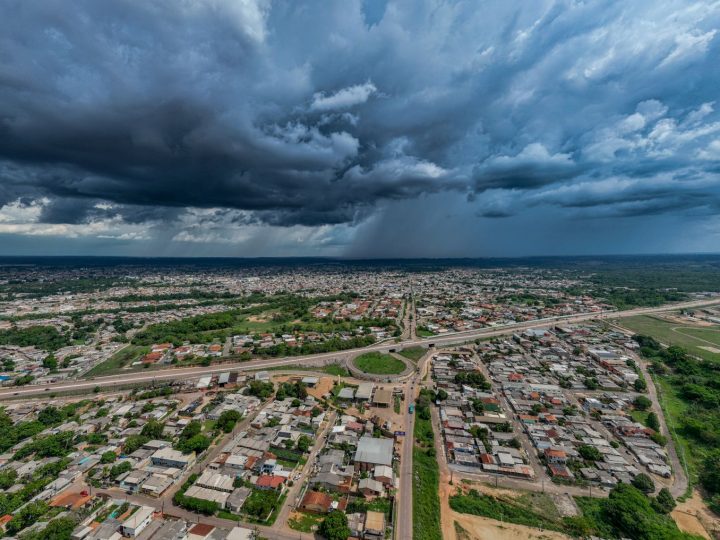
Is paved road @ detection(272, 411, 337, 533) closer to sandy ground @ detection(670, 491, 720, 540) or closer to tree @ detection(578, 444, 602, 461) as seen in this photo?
tree @ detection(578, 444, 602, 461)

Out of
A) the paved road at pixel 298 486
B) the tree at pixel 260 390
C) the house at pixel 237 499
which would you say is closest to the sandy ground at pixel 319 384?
the tree at pixel 260 390

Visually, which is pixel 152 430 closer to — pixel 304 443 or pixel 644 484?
pixel 304 443

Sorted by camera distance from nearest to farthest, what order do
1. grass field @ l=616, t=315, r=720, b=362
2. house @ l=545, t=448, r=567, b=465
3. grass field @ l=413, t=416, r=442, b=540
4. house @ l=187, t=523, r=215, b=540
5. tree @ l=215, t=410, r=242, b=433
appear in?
house @ l=187, t=523, r=215, b=540, grass field @ l=413, t=416, r=442, b=540, house @ l=545, t=448, r=567, b=465, tree @ l=215, t=410, r=242, b=433, grass field @ l=616, t=315, r=720, b=362

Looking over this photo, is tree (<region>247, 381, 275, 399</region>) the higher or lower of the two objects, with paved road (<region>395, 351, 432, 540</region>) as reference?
higher

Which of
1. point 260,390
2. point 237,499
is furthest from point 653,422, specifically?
point 260,390

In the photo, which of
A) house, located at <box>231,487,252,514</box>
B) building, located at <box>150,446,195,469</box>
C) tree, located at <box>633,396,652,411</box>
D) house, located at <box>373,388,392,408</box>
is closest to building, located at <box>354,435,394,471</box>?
house, located at <box>373,388,392,408</box>

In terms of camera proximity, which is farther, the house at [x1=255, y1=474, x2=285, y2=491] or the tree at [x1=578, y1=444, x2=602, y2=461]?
the tree at [x1=578, y1=444, x2=602, y2=461]
